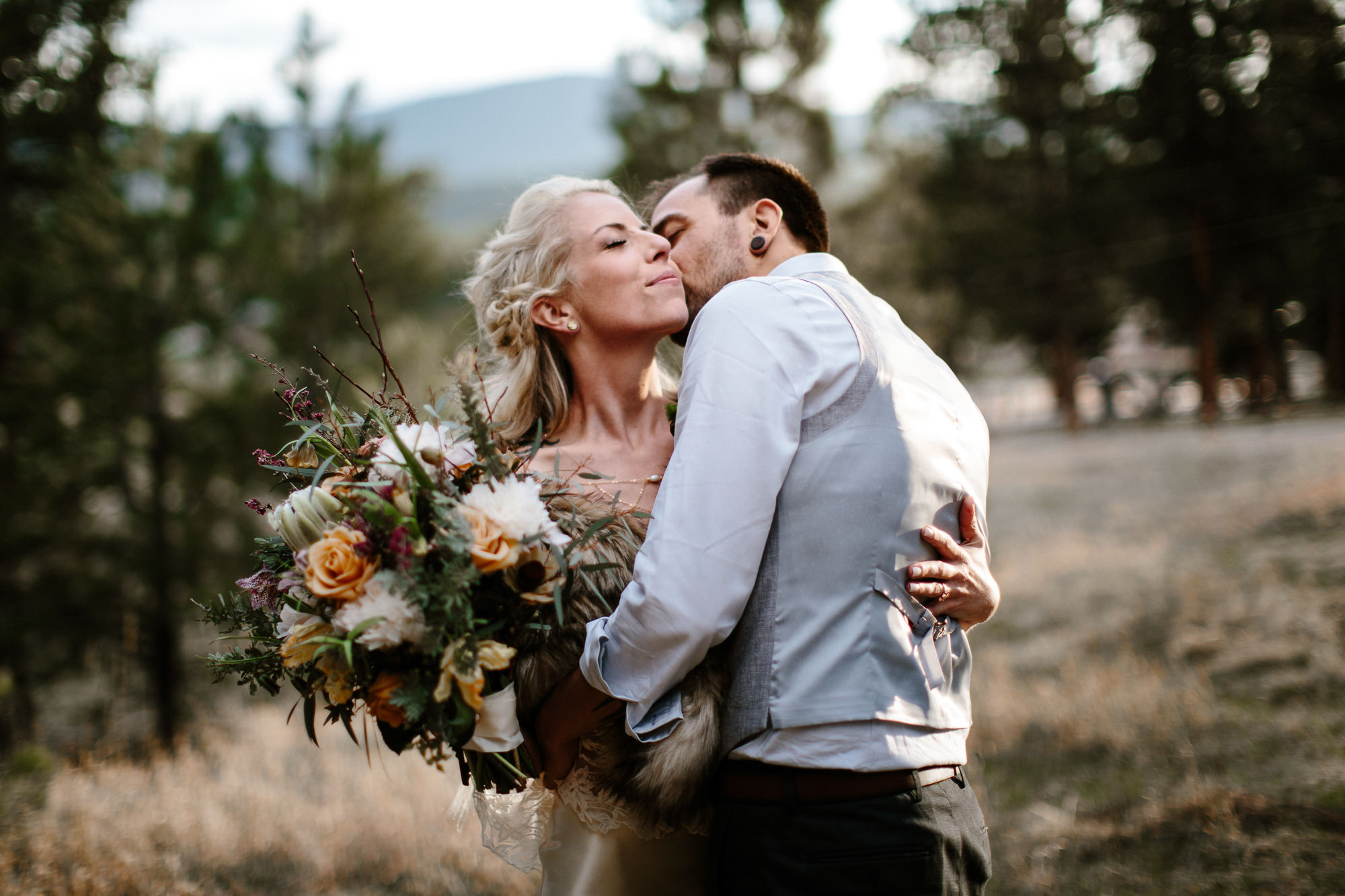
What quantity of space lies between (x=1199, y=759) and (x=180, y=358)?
1152cm

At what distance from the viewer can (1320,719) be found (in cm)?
483

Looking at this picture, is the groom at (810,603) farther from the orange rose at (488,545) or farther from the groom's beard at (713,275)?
the groom's beard at (713,275)

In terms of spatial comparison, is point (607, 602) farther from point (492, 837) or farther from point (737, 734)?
point (492, 837)

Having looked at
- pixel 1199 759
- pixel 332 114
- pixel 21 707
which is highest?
pixel 332 114

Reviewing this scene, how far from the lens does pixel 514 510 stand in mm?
1720

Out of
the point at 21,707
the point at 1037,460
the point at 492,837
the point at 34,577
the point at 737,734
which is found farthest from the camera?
the point at 1037,460

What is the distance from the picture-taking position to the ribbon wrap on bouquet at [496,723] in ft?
5.97

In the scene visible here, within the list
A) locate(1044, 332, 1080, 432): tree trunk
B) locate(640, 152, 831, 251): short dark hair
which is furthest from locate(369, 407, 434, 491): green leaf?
locate(1044, 332, 1080, 432): tree trunk

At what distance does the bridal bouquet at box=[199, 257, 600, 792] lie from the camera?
1681mm

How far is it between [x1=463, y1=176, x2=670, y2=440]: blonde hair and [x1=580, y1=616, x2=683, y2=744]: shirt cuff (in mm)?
1060

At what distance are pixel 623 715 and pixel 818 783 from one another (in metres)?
0.57

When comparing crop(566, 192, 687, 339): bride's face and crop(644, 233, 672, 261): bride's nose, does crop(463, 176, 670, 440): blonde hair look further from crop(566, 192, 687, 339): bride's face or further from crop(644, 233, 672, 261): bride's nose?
crop(644, 233, 672, 261): bride's nose

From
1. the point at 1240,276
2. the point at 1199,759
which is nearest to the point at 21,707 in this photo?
the point at 1199,759

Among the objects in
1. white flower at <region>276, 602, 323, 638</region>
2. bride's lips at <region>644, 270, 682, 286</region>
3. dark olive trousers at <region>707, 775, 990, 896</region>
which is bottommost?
dark olive trousers at <region>707, 775, 990, 896</region>
